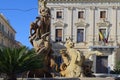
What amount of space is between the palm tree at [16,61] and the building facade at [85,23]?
35.8 m

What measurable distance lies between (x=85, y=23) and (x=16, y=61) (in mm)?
37685

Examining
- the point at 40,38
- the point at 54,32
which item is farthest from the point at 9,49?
the point at 54,32

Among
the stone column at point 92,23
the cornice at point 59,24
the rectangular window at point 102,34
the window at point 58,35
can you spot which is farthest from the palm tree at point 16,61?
the cornice at point 59,24

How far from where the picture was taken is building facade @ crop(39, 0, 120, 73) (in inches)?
2115

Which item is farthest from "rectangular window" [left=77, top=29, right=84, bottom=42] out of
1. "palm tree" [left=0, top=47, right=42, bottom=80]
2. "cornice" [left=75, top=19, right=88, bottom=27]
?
"palm tree" [left=0, top=47, right=42, bottom=80]

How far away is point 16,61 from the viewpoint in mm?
17141

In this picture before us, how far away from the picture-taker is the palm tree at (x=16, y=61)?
1692 cm

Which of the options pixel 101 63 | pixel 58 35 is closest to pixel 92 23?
pixel 58 35

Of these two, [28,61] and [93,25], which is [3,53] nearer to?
[28,61]

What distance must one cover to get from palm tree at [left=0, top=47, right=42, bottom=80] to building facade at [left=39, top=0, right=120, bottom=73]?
35802mm

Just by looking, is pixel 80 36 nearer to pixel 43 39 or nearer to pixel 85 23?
pixel 85 23

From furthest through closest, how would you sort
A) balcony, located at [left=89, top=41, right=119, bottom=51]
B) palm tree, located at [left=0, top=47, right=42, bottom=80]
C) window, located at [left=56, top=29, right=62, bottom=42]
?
window, located at [left=56, top=29, right=62, bottom=42] < balcony, located at [left=89, top=41, right=119, bottom=51] < palm tree, located at [left=0, top=47, right=42, bottom=80]

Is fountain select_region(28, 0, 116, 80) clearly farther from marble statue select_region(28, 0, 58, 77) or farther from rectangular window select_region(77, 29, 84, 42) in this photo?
rectangular window select_region(77, 29, 84, 42)

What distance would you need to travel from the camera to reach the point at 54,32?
54281mm
